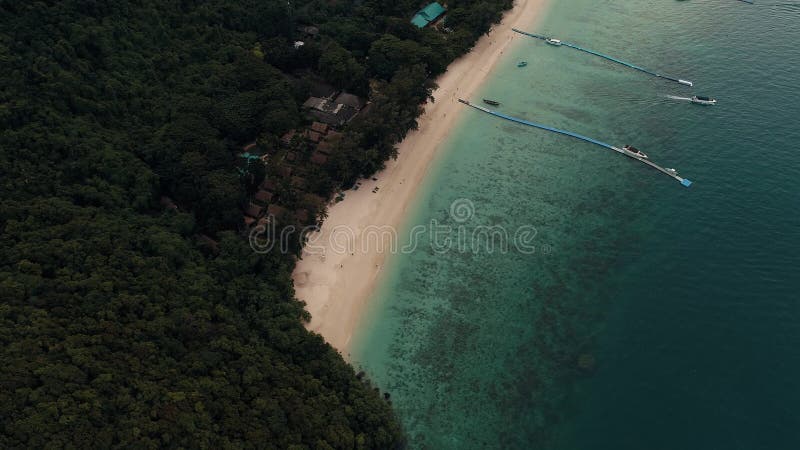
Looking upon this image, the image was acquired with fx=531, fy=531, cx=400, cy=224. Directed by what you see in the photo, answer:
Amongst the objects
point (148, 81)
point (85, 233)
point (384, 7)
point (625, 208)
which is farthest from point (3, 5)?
point (625, 208)

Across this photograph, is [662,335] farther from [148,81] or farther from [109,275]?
[148,81]

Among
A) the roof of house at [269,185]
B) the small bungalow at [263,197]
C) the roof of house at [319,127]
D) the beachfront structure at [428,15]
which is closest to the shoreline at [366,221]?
the small bungalow at [263,197]

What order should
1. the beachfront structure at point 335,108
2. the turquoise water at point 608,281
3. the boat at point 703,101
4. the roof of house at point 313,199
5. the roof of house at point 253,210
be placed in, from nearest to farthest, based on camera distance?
1. the turquoise water at point 608,281
2. the roof of house at point 313,199
3. the roof of house at point 253,210
4. the beachfront structure at point 335,108
5. the boat at point 703,101

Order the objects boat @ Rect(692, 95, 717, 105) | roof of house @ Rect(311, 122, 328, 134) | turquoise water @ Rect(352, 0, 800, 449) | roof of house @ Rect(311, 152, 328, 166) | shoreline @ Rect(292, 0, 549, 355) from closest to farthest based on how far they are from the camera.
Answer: turquoise water @ Rect(352, 0, 800, 449) < shoreline @ Rect(292, 0, 549, 355) < roof of house @ Rect(311, 152, 328, 166) < roof of house @ Rect(311, 122, 328, 134) < boat @ Rect(692, 95, 717, 105)

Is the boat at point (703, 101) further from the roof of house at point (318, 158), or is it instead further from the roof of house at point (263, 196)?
the roof of house at point (263, 196)

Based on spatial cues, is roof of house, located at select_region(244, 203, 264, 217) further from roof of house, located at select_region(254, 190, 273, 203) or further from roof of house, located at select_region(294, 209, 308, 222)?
roof of house, located at select_region(294, 209, 308, 222)

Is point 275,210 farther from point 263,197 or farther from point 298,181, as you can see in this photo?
point 298,181

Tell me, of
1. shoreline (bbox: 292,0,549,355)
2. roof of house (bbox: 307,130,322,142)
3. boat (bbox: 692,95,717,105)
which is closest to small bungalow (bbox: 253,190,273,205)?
shoreline (bbox: 292,0,549,355)
